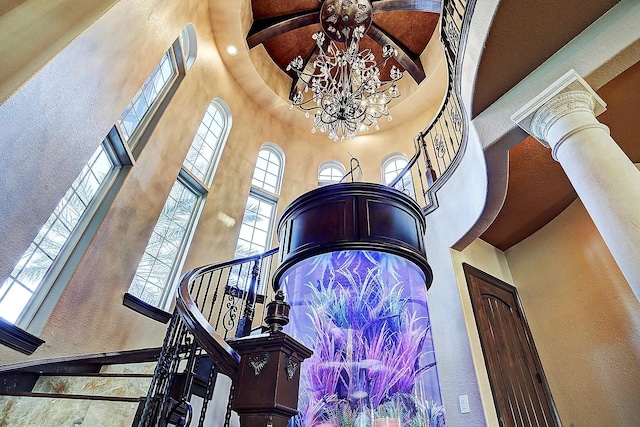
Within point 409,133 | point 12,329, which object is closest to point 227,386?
point 12,329

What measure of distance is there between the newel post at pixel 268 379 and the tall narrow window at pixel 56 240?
2.43 metres

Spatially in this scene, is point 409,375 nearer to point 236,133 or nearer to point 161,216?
point 161,216

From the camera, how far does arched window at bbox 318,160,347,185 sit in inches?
301

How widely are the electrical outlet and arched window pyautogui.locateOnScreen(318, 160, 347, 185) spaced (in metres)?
5.23

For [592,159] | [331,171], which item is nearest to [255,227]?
[331,171]

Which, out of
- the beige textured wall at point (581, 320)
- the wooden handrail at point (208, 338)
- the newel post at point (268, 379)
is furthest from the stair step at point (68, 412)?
the beige textured wall at point (581, 320)

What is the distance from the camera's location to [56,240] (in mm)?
3537

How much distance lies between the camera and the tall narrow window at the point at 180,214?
15.3 feet

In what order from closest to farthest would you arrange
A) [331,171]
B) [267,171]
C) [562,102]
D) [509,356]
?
[562,102]
[509,356]
[267,171]
[331,171]

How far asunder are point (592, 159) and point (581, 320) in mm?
2090

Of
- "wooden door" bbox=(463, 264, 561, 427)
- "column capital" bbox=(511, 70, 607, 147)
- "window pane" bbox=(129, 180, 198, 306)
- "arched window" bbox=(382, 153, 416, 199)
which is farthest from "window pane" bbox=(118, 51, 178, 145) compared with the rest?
"arched window" bbox=(382, 153, 416, 199)

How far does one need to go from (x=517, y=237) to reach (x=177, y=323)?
135 inches

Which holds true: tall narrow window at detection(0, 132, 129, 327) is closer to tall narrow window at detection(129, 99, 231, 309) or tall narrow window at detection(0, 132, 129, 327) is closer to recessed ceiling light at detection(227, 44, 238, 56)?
tall narrow window at detection(129, 99, 231, 309)

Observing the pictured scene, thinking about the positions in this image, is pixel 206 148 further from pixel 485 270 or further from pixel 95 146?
pixel 485 270
